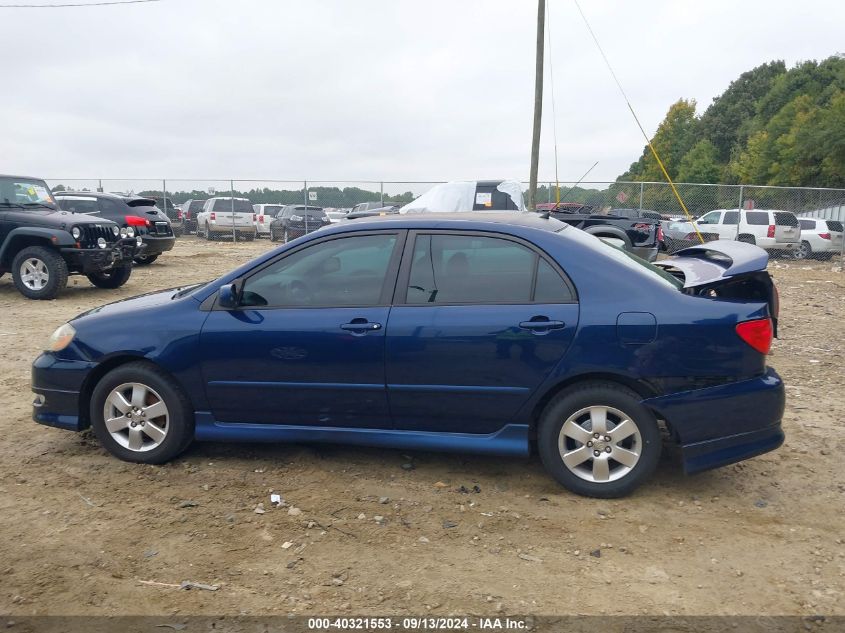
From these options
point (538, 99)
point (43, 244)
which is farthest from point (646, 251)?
point (43, 244)

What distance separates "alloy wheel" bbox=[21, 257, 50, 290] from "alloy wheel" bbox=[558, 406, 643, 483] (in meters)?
9.49

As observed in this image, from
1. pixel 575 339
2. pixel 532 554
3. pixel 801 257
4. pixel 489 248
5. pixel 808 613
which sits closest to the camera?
pixel 808 613

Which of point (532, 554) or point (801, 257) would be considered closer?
point (532, 554)

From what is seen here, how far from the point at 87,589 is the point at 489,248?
2.61 metres

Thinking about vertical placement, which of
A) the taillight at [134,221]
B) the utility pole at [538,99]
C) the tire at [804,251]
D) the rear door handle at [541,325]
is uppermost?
the utility pole at [538,99]

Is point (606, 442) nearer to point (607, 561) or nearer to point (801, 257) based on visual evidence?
point (607, 561)

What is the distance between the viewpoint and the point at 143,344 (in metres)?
4.16

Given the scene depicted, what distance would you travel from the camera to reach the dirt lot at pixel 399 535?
2943 mm

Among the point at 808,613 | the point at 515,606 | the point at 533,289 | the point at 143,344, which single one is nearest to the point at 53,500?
the point at 143,344

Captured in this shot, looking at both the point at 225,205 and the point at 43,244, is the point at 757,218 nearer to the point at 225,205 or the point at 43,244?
the point at 225,205

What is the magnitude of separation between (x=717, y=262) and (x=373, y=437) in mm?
2440

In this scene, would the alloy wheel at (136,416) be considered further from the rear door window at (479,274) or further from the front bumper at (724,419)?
the front bumper at (724,419)

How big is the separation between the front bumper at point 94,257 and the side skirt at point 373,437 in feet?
25.1

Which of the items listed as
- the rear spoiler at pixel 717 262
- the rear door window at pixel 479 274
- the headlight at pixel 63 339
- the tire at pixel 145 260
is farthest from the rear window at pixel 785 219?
the headlight at pixel 63 339
